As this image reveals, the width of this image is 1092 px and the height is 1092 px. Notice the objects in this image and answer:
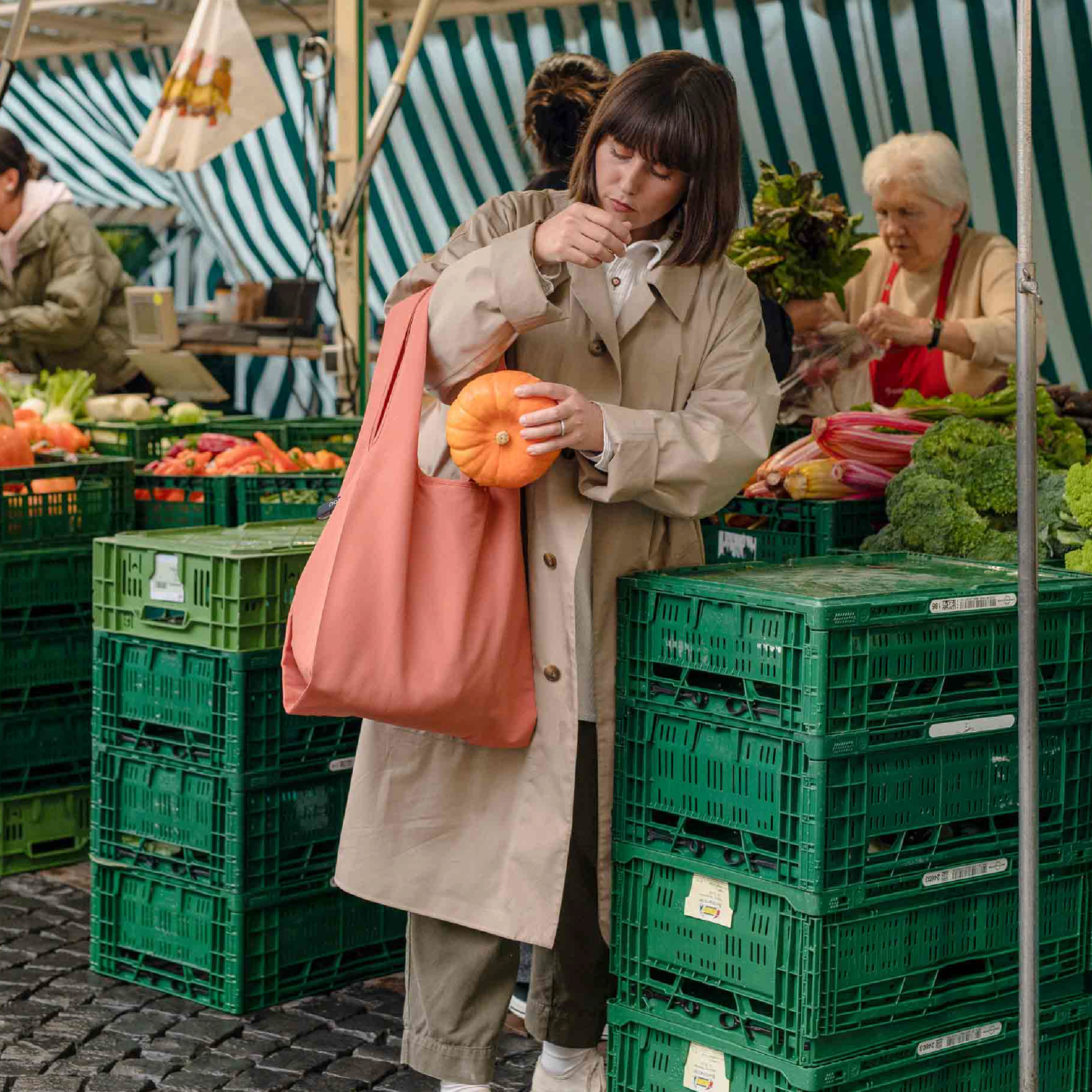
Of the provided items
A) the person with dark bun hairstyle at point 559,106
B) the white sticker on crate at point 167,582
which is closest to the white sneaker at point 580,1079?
the white sticker on crate at point 167,582

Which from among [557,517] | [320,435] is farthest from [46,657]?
[557,517]

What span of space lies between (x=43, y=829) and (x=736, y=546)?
2378 mm

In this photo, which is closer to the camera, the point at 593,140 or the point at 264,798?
the point at 593,140

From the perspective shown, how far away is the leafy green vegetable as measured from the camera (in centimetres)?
522

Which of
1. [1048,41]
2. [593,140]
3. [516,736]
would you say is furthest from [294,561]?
[1048,41]

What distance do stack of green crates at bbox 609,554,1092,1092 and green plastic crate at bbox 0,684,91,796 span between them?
2591 mm

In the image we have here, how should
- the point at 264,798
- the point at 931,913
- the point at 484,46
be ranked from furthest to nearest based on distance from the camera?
1. the point at 484,46
2. the point at 264,798
3. the point at 931,913

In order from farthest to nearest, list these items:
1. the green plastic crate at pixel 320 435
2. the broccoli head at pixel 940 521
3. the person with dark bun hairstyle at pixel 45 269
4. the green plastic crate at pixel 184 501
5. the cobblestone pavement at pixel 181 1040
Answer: the person with dark bun hairstyle at pixel 45 269
the green plastic crate at pixel 320 435
the green plastic crate at pixel 184 501
the broccoli head at pixel 940 521
the cobblestone pavement at pixel 181 1040

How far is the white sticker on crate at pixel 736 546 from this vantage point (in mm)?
4543

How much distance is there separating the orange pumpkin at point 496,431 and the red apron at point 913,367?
2.84m

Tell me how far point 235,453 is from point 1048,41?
427cm

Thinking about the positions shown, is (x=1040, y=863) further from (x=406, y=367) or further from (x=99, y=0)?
(x=99, y=0)

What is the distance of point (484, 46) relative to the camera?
9.94 metres

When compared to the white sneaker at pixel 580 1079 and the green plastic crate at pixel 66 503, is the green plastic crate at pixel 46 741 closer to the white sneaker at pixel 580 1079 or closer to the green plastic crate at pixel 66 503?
the green plastic crate at pixel 66 503
